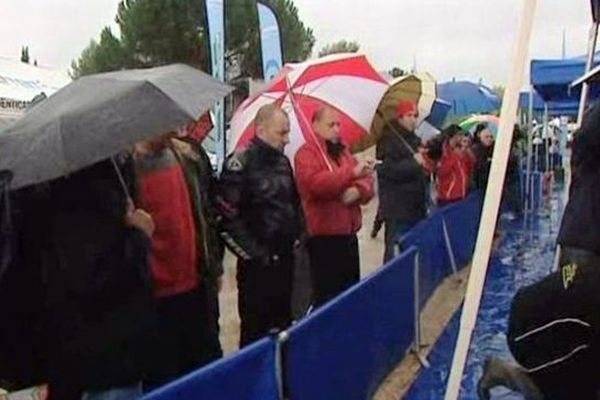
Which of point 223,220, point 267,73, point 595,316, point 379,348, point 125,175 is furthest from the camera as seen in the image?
point 267,73

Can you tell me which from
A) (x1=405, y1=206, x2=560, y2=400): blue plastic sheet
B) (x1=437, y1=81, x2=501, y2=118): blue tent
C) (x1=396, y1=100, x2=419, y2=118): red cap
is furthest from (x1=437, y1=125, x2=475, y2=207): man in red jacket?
(x1=437, y1=81, x2=501, y2=118): blue tent

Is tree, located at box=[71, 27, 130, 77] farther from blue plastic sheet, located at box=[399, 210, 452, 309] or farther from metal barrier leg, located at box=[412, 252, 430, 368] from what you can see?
metal barrier leg, located at box=[412, 252, 430, 368]

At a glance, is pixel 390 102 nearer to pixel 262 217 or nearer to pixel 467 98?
pixel 262 217

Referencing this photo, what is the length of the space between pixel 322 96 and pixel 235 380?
3.88m

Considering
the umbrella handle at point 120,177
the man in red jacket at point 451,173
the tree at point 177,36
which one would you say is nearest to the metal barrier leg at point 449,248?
the man in red jacket at point 451,173

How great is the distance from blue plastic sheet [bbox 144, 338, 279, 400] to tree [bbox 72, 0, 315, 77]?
3987 centimetres

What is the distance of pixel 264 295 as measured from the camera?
5.54m

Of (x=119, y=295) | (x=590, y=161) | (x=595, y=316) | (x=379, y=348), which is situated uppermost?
(x=590, y=161)

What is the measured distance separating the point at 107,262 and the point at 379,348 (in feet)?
8.85

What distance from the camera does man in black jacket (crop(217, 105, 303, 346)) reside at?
210 inches

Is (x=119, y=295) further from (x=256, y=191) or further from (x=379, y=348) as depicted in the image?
(x=379, y=348)

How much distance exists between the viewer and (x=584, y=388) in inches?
172

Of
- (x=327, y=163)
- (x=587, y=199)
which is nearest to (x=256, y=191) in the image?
(x=327, y=163)

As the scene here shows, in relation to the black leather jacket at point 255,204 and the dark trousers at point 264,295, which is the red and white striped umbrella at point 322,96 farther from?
the dark trousers at point 264,295
